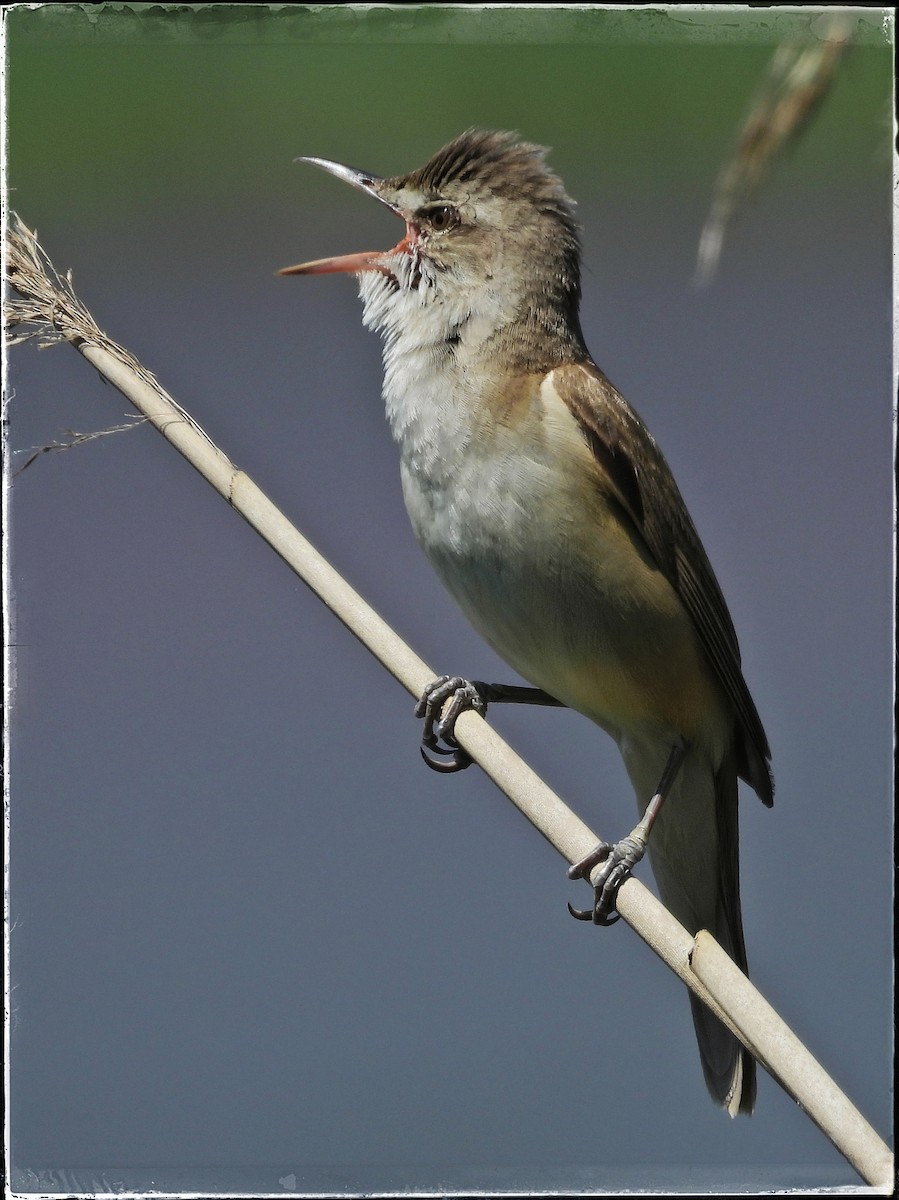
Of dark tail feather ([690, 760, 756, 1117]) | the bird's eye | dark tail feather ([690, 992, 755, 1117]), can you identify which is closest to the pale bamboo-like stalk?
the bird's eye

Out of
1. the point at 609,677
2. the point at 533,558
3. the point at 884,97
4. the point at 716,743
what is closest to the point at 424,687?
the point at 533,558

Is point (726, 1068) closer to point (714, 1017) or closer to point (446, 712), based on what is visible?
point (714, 1017)

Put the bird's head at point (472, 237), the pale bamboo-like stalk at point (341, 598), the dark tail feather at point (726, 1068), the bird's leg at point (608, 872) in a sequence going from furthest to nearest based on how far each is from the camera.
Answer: the dark tail feather at point (726, 1068), the bird's head at point (472, 237), the bird's leg at point (608, 872), the pale bamboo-like stalk at point (341, 598)

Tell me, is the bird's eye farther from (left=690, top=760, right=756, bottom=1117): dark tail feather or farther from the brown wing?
(left=690, top=760, right=756, bottom=1117): dark tail feather

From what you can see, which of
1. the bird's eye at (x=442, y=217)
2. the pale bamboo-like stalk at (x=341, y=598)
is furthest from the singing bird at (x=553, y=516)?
the pale bamboo-like stalk at (x=341, y=598)

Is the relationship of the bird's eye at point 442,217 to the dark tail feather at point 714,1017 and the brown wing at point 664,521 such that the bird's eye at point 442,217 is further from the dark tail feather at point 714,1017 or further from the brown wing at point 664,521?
the dark tail feather at point 714,1017

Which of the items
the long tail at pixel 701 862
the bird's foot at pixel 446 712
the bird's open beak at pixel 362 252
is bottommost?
the long tail at pixel 701 862

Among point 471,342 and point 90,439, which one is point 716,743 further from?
point 90,439
